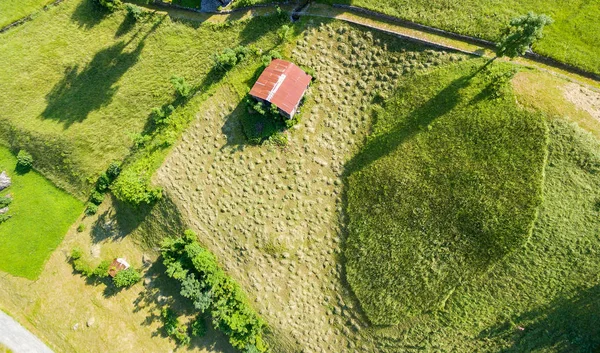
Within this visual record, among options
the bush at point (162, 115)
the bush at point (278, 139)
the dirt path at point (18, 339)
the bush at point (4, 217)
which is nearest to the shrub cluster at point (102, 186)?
the bush at point (162, 115)

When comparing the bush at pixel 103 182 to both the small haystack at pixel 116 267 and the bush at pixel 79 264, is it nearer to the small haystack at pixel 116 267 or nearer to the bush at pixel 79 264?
the bush at pixel 79 264

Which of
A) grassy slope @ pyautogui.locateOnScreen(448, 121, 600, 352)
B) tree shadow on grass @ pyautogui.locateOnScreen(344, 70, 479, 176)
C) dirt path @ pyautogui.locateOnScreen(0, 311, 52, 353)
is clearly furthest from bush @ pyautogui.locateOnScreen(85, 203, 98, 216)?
grassy slope @ pyautogui.locateOnScreen(448, 121, 600, 352)

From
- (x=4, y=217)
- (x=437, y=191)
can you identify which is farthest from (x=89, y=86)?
(x=437, y=191)

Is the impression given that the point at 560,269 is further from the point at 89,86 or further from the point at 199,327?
the point at 89,86

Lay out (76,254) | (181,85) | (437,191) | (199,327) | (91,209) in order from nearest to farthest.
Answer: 1. (437,191)
2. (181,85)
3. (199,327)
4. (76,254)
5. (91,209)

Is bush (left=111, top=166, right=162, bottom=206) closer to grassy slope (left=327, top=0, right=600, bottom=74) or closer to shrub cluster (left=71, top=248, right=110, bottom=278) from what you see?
shrub cluster (left=71, top=248, right=110, bottom=278)

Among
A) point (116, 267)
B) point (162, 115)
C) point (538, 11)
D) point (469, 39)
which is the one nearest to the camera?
point (538, 11)
